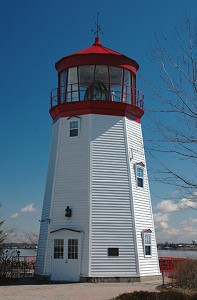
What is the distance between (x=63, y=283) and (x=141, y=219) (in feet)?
14.7

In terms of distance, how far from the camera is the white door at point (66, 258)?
64.2ft

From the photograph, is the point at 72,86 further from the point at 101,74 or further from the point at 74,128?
the point at 74,128

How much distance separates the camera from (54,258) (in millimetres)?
20219

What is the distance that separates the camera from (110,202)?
20203mm

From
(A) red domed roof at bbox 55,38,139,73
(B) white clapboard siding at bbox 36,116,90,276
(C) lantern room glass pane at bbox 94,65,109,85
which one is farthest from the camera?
(C) lantern room glass pane at bbox 94,65,109,85

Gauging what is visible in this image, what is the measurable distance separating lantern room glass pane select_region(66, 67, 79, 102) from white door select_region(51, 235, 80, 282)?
6.54 metres

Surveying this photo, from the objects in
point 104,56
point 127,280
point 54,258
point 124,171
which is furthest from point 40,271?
point 104,56

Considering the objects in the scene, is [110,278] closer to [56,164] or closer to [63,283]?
[63,283]

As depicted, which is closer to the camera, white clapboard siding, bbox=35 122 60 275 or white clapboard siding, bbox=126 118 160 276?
white clapboard siding, bbox=126 118 160 276

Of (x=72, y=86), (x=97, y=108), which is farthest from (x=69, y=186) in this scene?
(x=72, y=86)

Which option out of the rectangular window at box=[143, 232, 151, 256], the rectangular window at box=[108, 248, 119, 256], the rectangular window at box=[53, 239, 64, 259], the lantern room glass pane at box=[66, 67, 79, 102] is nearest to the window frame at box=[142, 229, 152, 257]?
the rectangular window at box=[143, 232, 151, 256]

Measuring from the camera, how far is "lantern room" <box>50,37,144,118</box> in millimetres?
21531

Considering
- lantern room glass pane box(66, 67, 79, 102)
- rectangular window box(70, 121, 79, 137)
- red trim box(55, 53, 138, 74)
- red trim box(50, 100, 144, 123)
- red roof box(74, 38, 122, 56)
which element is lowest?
rectangular window box(70, 121, 79, 137)

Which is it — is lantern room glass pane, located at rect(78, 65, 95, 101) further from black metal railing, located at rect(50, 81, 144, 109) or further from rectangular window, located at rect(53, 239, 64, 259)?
rectangular window, located at rect(53, 239, 64, 259)
